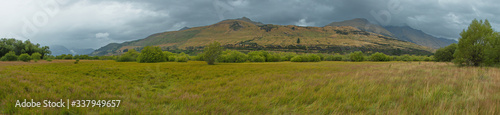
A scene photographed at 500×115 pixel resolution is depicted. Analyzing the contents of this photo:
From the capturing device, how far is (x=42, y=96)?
565 cm

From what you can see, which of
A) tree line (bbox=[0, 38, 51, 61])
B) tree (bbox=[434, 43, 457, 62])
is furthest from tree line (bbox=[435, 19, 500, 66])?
tree line (bbox=[0, 38, 51, 61])

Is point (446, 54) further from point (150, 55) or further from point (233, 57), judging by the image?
point (150, 55)

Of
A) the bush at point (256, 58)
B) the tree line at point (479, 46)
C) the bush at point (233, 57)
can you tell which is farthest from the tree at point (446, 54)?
the bush at point (233, 57)

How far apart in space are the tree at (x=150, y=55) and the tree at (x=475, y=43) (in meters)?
66.5

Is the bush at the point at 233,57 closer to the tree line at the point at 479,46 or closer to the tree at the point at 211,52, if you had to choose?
the tree at the point at 211,52

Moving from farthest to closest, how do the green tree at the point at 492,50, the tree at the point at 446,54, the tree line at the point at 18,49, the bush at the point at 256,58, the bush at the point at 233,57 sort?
1. the bush at the point at 256,58
2. the bush at the point at 233,57
3. the tree at the point at 446,54
4. the tree line at the point at 18,49
5. the green tree at the point at 492,50

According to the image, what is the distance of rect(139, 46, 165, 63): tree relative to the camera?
5447 cm

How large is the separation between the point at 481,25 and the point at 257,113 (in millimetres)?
33578

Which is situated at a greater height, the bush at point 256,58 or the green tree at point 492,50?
the green tree at point 492,50

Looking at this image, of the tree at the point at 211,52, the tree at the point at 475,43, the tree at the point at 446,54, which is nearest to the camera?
the tree at the point at 475,43

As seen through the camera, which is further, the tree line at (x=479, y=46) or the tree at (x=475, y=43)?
the tree at (x=475, y=43)

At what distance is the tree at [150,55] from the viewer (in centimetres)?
5447

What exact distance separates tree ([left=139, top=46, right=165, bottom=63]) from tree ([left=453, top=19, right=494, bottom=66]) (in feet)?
218

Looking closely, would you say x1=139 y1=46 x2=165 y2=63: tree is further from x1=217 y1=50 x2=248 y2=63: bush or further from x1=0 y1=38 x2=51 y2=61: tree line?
x1=217 y1=50 x2=248 y2=63: bush
